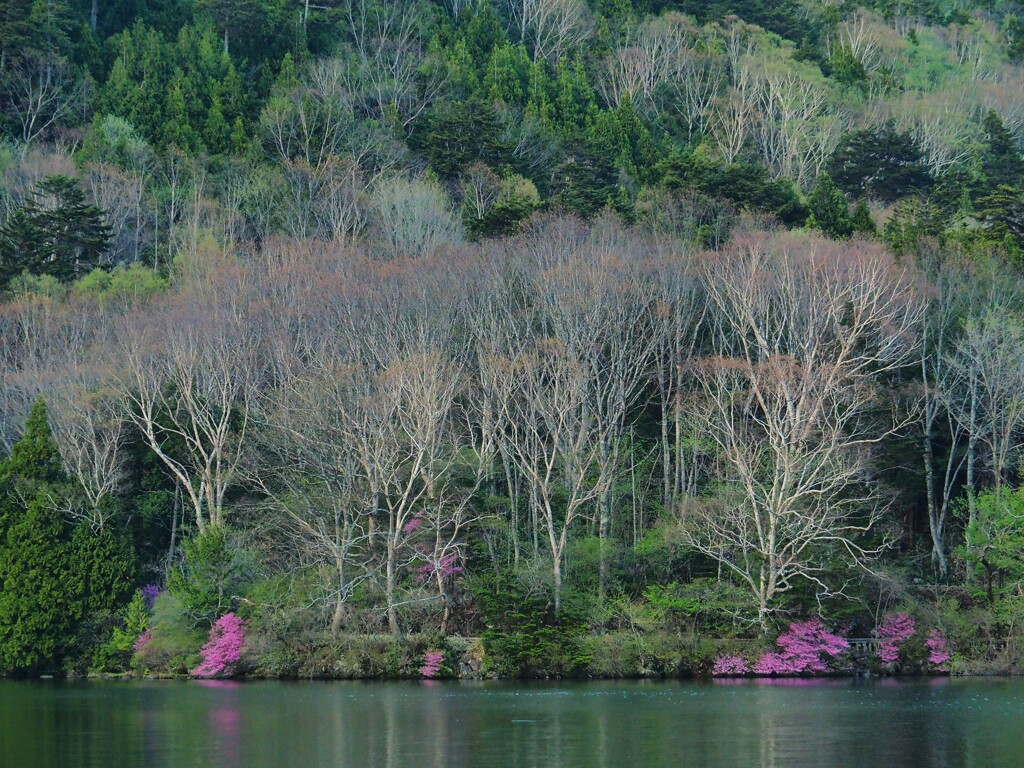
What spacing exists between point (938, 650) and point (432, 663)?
55.6ft

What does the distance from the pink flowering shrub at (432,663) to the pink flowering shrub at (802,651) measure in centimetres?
1037

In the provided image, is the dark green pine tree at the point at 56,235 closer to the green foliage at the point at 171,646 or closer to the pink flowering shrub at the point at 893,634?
the green foliage at the point at 171,646

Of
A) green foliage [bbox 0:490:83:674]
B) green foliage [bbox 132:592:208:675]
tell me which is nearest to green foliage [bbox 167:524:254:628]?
green foliage [bbox 132:592:208:675]

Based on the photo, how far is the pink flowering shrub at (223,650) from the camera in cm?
4953

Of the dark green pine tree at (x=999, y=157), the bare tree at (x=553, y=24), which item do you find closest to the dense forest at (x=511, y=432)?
the dark green pine tree at (x=999, y=157)

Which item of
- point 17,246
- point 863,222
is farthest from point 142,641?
point 863,222

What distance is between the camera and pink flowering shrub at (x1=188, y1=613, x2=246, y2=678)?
4953cm

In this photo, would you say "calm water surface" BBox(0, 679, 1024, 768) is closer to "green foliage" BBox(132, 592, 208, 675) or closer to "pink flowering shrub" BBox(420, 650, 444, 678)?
"pink flowering shrub" BBox(420, 650, 444, 678)

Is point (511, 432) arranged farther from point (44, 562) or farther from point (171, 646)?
point (44, 562)

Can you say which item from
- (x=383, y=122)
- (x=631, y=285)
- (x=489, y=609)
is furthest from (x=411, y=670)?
(x=383, y=122)

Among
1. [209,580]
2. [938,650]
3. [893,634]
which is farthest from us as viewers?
[209,580]

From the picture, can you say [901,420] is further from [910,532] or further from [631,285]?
[631,285]

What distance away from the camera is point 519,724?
34500mm

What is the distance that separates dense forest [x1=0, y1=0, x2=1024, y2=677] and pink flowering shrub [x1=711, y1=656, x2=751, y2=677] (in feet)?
0.99
